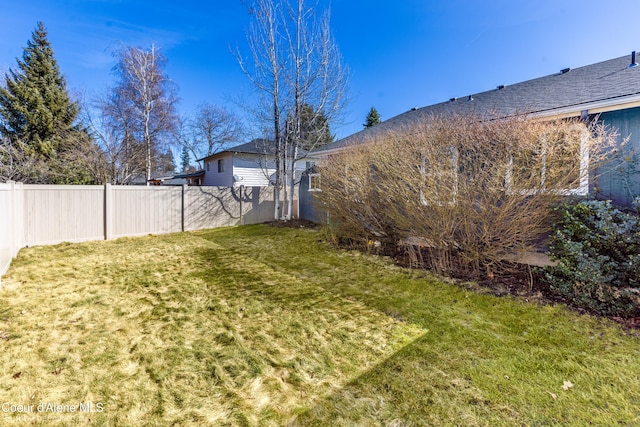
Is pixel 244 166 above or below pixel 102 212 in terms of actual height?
above

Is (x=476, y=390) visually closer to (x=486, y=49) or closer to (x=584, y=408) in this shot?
(x=584, y=408)

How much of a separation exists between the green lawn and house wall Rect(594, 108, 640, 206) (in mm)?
2762

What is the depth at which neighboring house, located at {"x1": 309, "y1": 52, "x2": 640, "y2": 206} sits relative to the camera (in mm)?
4910

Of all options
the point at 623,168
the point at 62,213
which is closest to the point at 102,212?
the point at 62,213

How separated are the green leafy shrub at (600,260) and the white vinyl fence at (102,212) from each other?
842 centimetres

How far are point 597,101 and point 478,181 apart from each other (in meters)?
3.04

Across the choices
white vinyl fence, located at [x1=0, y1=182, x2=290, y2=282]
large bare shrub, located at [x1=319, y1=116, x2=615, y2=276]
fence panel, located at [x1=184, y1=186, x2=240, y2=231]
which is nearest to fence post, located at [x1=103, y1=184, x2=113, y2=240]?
white vinyl fence, located at [x1=0, y1=182, x2=290, y2=282]

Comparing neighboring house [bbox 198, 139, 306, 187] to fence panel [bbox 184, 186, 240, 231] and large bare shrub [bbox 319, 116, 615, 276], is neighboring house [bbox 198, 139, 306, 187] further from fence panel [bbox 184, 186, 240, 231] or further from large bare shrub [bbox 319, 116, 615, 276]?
large bare shrub [bbox 319, 116, 615, 276]

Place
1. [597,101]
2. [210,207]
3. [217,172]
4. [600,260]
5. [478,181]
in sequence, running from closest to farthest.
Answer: [600,260], [478,181], [597,101], [210,207], [217,172]

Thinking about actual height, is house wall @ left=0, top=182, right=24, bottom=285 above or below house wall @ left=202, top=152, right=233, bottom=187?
below

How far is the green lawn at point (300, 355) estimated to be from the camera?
2.03 meters

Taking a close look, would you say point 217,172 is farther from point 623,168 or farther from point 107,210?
point 623,168

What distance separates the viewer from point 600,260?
12.0 feet

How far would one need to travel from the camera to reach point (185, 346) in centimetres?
286
